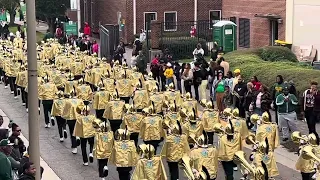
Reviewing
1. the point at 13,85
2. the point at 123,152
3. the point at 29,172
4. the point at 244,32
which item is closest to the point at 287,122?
the point at 123,152

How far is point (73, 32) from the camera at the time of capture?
43625 millimetres

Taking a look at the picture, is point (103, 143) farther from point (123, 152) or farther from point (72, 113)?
point (72, 113)

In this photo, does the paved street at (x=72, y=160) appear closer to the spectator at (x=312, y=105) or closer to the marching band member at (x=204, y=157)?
the spectator at (x=312, y=105)

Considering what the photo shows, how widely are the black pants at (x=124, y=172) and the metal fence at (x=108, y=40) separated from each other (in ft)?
70.0

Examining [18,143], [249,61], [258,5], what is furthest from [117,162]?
[258,5]

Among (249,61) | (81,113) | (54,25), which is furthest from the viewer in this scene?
(54,25)

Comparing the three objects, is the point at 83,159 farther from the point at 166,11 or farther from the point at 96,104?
the point at 166,11

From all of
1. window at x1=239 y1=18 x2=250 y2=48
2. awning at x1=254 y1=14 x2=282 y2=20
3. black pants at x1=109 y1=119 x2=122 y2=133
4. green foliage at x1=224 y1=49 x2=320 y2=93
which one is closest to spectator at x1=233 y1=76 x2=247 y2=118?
green foliage at x1=224 y1=49 x2=320 y2=93

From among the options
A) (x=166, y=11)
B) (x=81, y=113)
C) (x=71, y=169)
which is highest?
(x=166, y=11)

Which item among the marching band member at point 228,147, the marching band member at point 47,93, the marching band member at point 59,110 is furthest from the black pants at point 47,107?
the marching band member at point 228,147

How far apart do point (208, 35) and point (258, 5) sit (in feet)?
13.0

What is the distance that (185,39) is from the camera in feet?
115

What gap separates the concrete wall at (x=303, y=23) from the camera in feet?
93.7

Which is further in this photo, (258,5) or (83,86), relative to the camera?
(258,5)
